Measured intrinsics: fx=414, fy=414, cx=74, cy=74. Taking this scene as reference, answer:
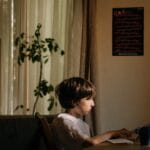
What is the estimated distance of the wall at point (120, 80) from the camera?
175 inches

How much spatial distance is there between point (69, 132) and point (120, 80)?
2.29 meters

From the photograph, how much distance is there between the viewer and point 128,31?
4469 millimetres

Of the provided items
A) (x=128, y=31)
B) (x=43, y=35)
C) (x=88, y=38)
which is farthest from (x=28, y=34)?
(x=128, y=31)

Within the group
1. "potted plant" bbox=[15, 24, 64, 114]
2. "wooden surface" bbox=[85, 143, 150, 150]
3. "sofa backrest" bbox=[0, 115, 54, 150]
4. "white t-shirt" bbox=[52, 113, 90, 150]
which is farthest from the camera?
"potted plant" bbox=[15, 24, 64, 114]

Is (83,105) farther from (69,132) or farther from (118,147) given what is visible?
(118,147)

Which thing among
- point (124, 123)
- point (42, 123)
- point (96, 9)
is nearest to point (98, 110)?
point (124, 123)

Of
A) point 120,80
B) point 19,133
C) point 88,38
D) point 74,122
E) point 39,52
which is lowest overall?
point 19,133

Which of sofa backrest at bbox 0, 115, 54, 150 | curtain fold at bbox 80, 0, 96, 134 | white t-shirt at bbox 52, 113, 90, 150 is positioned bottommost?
sofa backrest at bbox 0, 115, 54, 150

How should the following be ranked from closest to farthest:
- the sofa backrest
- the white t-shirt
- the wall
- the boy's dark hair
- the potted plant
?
the white t-shirt, the boy's dark hair, the sofa backrest, the potted plant, the wall

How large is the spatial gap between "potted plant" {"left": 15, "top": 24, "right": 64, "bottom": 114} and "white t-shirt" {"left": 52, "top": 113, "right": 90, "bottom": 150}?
65.7 inches

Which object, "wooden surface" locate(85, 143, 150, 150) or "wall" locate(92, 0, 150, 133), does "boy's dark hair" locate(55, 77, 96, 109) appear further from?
"wall" locate(92, 0, 150, 133)

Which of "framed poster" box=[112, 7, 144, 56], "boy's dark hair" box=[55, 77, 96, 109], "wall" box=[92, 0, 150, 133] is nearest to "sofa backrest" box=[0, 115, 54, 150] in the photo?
"boy's dark hair" box=[55, 77, 96, 109]

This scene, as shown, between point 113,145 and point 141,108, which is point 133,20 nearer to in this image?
point 141,108

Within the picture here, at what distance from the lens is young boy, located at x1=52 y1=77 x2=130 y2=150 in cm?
228
